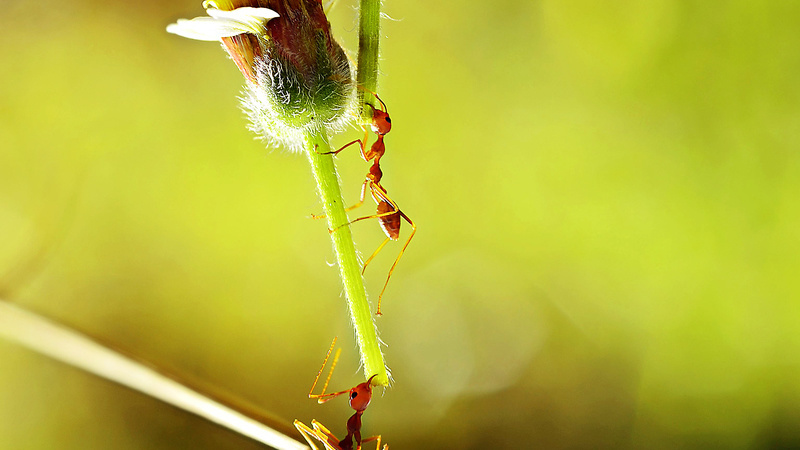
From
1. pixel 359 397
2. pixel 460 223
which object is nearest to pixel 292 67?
pixel 359 397

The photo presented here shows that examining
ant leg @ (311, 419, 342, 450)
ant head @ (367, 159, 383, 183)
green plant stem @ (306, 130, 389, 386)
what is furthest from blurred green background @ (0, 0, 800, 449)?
green plant stem @ (306, 130, 389, 386)

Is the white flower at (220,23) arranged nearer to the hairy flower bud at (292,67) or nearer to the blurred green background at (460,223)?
the hairy flower bud at (292,67)

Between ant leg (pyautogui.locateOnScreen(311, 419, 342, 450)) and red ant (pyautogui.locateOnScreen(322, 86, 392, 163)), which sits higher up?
red ant (pyautogui.locateOnScreen(322, 86, 392, 163))

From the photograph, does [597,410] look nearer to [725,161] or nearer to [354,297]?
[725,161]

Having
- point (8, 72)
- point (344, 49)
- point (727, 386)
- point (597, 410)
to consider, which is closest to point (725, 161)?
point (727, 386)

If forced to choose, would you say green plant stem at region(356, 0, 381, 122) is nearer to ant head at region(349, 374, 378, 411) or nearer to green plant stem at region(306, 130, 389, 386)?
green plant stem at region(306, 130, 389, 386)

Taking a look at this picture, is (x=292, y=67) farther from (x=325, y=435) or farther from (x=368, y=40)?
(x=325, y=435)

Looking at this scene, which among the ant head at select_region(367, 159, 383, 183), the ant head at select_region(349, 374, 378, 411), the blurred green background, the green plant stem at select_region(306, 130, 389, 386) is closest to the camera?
the green plant stem at select_region(306, 130, 389, 386)
